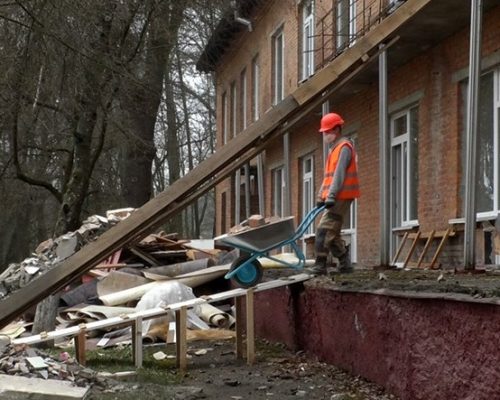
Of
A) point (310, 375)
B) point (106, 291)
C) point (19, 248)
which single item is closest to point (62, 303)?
point (106, 291)

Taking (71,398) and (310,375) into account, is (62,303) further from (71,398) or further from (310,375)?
(71,398)

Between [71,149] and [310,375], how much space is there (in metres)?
15.4

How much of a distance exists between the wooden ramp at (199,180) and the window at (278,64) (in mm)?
14930

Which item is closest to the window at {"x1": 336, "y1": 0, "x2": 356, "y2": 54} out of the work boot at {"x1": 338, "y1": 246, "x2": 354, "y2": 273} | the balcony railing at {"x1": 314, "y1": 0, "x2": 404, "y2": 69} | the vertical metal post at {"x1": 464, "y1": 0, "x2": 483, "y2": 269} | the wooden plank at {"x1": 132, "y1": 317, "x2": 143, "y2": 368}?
the balcony railing at {"x1": 314, "y1": 0, "x2": 404, "y2": 69}

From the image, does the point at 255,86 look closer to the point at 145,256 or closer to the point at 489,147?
the point at 145,256

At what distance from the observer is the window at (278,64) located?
23155 mm

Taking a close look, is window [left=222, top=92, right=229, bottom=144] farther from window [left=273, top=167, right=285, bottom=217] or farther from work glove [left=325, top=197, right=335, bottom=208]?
work glove [left=325, top=197, right=335, bottom=208]

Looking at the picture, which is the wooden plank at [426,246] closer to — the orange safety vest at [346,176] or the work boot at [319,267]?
the work boot at [319,267]

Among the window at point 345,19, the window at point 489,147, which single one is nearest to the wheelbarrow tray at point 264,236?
the window at point 489,147

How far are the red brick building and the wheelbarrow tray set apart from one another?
1262 millimetres

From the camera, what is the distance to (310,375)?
835cm

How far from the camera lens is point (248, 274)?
970 centimetres

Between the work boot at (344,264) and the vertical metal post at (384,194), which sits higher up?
the vertical metal post at (384,194)

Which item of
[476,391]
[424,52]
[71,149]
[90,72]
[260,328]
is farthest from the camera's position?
[71,149]
